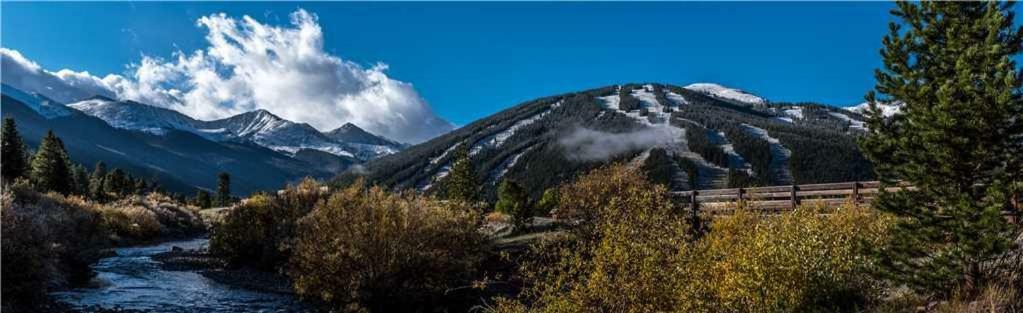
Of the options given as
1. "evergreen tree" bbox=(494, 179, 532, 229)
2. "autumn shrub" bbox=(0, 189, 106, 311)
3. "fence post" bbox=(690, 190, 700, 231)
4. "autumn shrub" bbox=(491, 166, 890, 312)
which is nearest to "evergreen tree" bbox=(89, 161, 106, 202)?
"evergreen tree" bbox=(494, 179, 532, 229)

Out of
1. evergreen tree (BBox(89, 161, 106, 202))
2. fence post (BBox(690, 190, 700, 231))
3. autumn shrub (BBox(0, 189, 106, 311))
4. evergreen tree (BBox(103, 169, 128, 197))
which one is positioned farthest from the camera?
evergreen tree (BBox(103, 169, 128, 197))

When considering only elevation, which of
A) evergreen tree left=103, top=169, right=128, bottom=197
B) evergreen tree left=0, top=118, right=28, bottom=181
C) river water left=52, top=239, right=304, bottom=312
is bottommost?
river water left=52, top=239, right=304, bottom=312

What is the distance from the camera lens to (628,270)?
11.5m

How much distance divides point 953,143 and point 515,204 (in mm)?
28626

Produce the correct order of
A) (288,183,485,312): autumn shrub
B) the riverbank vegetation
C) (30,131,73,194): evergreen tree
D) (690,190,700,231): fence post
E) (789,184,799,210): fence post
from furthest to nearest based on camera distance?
1. (30,131,73,194): evergreen tree
2. (690,190,700,231): fence post
3. (789,184,799,210): fence post
4. (288,183,485,312): autumn shrub
5. the riverbank vegetation

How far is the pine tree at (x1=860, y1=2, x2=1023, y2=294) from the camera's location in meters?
11.4

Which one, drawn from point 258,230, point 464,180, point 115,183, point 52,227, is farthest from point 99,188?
point 52,227

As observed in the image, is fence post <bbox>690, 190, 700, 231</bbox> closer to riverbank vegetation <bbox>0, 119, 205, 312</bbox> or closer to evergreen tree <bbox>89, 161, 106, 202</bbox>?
riverbank vegetation <bbox>0, 119, 205, 312</bbox>

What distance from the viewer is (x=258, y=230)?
109 feet

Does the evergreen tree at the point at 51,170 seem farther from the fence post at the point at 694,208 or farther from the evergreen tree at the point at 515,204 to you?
the fence post at the point at 694,208

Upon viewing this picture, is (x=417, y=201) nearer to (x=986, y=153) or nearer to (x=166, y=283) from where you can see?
(x=166, y=283)

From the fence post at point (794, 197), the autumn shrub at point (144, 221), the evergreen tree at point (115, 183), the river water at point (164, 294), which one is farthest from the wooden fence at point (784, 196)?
the evergreen tree at point (115, 183)

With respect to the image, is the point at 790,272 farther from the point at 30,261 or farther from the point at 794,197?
the point at 30,261

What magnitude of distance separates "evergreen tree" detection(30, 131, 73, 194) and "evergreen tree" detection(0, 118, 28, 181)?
150cm
